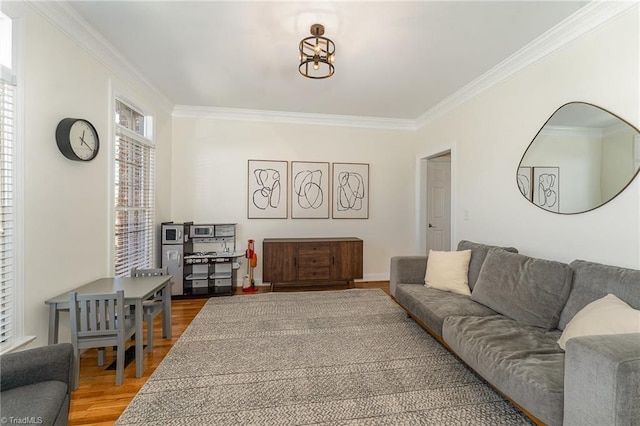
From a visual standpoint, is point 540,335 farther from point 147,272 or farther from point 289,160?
point 289,160

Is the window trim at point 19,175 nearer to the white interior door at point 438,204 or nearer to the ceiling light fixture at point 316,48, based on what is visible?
the ceiling light fixture at point 316,48

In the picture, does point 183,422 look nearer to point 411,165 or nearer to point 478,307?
point 478,307

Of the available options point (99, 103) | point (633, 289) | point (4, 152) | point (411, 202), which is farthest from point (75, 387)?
point (411, 202)

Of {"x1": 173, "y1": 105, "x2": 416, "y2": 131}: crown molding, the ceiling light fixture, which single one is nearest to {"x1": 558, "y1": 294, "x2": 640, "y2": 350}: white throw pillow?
the ceiling light fixture

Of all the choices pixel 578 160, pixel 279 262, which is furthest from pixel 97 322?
pixel 578 160

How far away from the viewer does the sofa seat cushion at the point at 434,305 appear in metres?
2.26

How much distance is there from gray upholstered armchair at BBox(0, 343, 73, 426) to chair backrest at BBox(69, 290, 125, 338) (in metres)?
0.54

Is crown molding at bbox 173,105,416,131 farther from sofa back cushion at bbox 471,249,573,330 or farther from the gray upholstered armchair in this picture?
the gray upholstered armchair

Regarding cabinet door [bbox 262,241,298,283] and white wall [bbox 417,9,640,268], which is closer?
white wall [bbox 417,9,640,268]

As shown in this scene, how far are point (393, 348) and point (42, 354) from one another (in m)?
2.33

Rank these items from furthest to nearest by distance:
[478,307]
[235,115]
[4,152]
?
1. [235,115]
2. [478,307]
3. [4,152]

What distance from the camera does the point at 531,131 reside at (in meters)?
2.62

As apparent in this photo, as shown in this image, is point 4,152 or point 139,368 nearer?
point 4,152

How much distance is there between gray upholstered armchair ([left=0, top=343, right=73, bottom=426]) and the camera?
112cm
